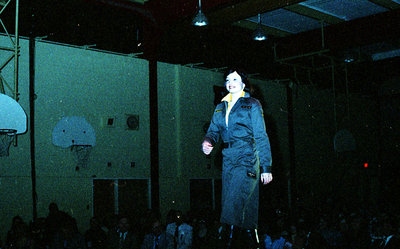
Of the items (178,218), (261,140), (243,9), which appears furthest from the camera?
(178,218)

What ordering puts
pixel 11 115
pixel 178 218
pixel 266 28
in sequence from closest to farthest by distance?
pixel 11 115 < pixel 178 218 < pixel 266 28

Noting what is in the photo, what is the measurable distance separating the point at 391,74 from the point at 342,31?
4.83 metres

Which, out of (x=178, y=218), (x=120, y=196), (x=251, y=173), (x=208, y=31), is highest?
(x=208, y=31)

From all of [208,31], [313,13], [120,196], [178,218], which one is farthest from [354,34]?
[120,196]

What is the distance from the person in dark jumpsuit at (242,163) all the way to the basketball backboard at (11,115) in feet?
16.0

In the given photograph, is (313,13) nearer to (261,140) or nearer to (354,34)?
(354,34)

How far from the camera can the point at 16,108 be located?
25.9ft

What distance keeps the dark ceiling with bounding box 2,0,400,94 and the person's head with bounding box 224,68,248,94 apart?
5.97 m

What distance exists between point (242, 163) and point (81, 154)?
8.36 m

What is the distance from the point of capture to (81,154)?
1145 cm

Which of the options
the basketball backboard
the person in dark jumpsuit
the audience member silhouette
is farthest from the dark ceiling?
the person in dark jumpsuit

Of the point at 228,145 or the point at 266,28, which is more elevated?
the point at 266,28

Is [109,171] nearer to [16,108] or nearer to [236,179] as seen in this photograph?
[16,108]

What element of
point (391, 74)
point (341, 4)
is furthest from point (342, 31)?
point (391, 74)
